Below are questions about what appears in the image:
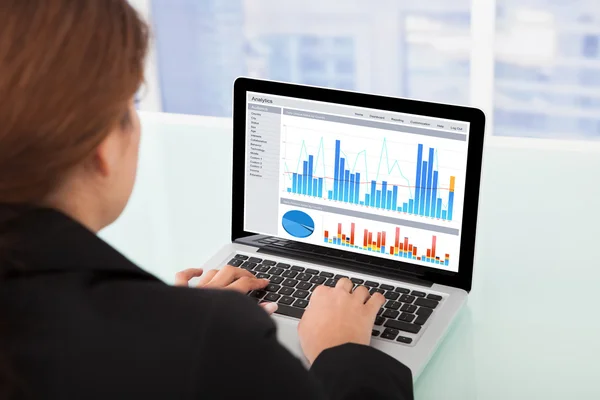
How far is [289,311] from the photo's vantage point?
1.29 meters

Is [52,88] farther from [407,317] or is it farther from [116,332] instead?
[407,317]

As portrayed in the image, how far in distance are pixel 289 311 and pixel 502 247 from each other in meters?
0.41

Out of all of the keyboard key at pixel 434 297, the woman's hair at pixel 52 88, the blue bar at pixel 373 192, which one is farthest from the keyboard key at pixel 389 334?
the woman's hair at pixel 52 88

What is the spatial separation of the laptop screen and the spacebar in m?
0.15

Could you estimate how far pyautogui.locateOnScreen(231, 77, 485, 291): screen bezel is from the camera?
1.27 metres

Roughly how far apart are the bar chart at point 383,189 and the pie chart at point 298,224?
37 mm

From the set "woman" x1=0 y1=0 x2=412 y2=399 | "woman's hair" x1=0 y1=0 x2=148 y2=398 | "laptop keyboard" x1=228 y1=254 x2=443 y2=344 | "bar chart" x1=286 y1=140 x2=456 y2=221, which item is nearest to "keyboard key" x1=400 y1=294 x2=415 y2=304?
"laptop keyboard" x1=228 y1=254 x2=443 y2=344

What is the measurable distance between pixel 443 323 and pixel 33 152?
0.69 meters

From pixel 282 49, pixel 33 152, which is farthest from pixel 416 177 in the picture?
pixel 282 49

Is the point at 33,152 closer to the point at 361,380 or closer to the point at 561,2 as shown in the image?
the point at 361,380

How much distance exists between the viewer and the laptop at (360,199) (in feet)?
4.21

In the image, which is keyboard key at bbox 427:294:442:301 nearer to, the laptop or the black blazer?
the laptop

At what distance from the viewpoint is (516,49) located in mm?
4406

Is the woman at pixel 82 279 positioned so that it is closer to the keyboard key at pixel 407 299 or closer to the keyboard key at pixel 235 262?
the keyboard key at pixel 407 299
